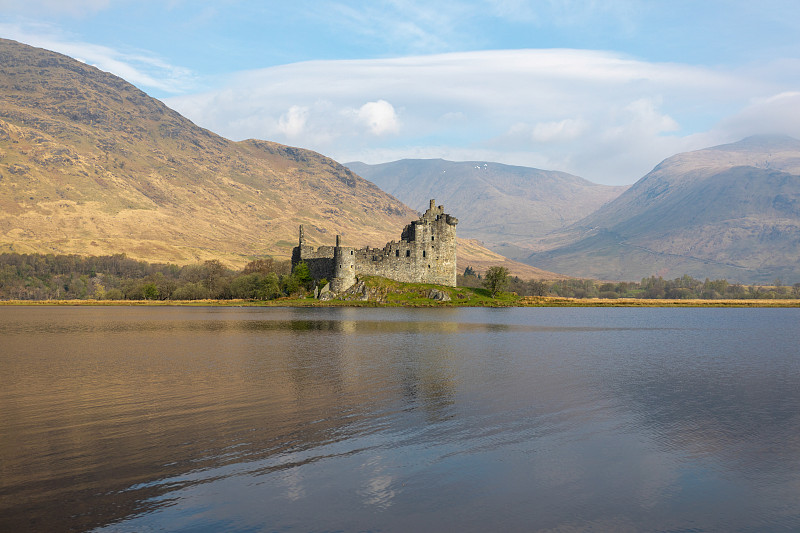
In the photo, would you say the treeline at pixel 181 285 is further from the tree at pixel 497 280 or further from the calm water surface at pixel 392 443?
the calm water surface at pixel 392 443

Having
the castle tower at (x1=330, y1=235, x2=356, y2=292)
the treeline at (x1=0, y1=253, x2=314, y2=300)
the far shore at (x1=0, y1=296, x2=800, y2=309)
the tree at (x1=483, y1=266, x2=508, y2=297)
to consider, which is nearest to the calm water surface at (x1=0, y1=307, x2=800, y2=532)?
the far shore at (x1=0, y1=296, x2=800, y2=309)

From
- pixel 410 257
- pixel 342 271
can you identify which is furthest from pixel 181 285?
pixel 410 257

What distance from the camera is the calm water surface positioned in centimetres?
1477

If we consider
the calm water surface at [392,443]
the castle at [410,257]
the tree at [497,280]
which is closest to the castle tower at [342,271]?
the castle at [410,257]

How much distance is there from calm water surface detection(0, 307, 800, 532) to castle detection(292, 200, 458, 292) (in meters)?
Result: 73.3

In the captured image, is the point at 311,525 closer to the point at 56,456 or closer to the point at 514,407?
the point at 56,456

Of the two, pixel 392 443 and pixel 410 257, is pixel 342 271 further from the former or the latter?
pixel 392 443

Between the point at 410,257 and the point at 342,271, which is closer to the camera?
the point at 342,271

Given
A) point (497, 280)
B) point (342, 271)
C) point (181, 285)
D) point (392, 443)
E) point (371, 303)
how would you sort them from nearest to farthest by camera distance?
1. point (392, 443)
2. point (371, 303)
3. point (342, 271)
4. point (497, 280)
5. point (181, 285)

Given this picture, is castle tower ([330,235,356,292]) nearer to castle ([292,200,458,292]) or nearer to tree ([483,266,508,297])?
castle ([292,200,458,292])

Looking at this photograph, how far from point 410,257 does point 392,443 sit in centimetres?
9852

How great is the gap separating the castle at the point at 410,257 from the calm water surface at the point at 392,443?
240ft

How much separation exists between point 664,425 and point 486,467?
955 centimetres

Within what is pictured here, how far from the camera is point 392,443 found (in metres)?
20.3
